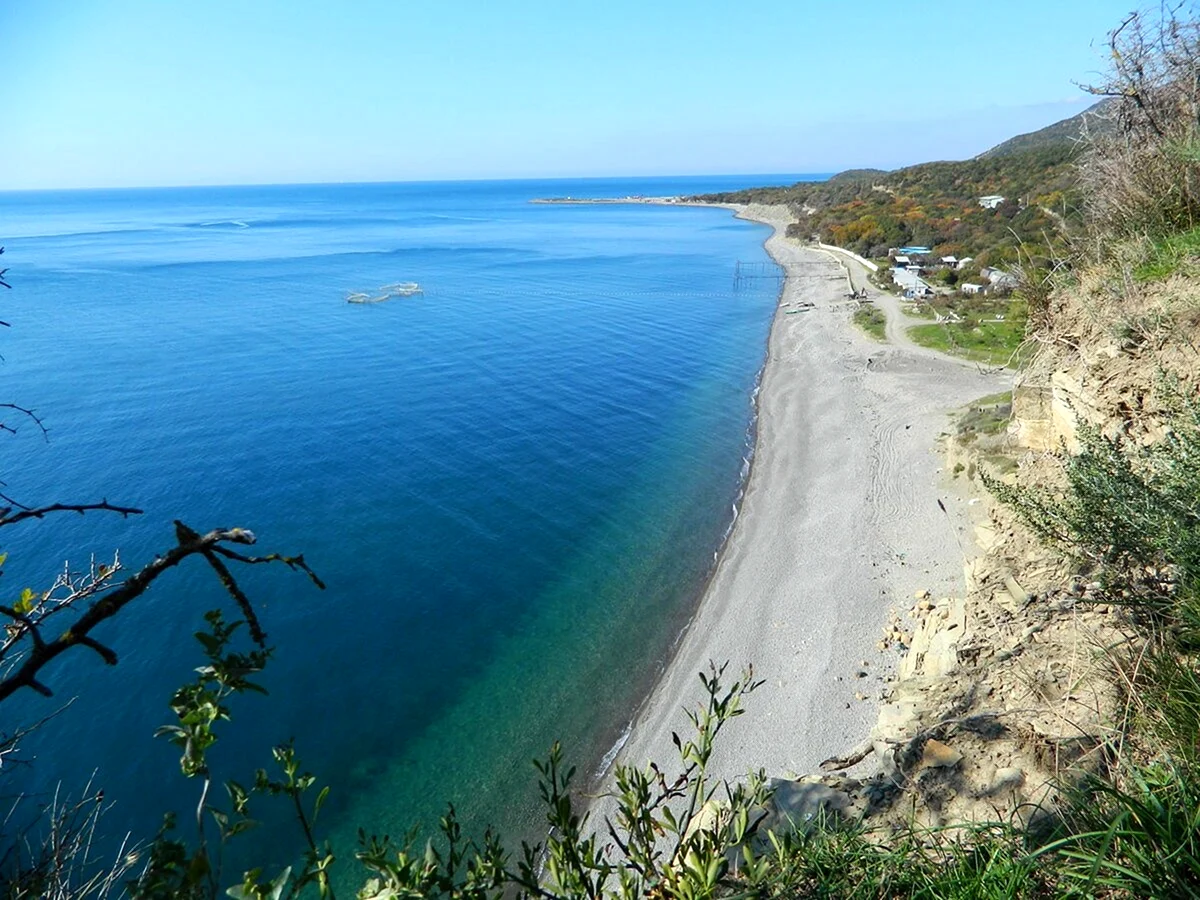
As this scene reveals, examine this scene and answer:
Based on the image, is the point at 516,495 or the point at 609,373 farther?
the point at 609,373

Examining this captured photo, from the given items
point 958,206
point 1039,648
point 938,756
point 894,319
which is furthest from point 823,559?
point 958,206

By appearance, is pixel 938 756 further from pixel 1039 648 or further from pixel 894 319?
pixel 894 319

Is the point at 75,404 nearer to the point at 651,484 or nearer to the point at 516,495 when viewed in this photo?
the point at 516,495

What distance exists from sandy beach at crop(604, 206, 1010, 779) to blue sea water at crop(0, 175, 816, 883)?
1.18m

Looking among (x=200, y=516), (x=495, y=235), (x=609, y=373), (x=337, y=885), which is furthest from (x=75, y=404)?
(x=495, y=235)

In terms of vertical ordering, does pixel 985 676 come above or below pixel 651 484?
above

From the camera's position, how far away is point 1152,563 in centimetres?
544

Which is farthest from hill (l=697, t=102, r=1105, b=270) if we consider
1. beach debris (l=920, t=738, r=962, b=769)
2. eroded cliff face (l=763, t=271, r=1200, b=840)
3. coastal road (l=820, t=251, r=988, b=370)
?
beach debris (l=920, t=738, r=962, b=769)

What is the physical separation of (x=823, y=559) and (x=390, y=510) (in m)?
14.0

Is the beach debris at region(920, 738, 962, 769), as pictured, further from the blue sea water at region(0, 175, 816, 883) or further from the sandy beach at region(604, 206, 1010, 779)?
the blue sea water at region(0, 175, 816, 883)

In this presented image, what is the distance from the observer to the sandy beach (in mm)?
14039

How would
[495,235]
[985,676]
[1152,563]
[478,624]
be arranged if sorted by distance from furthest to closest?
1. [495,235]
2. [478,624]
3. [985,676]
4. [1152,563]

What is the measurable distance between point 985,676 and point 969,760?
1.47m

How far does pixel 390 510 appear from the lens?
78.6 ft
